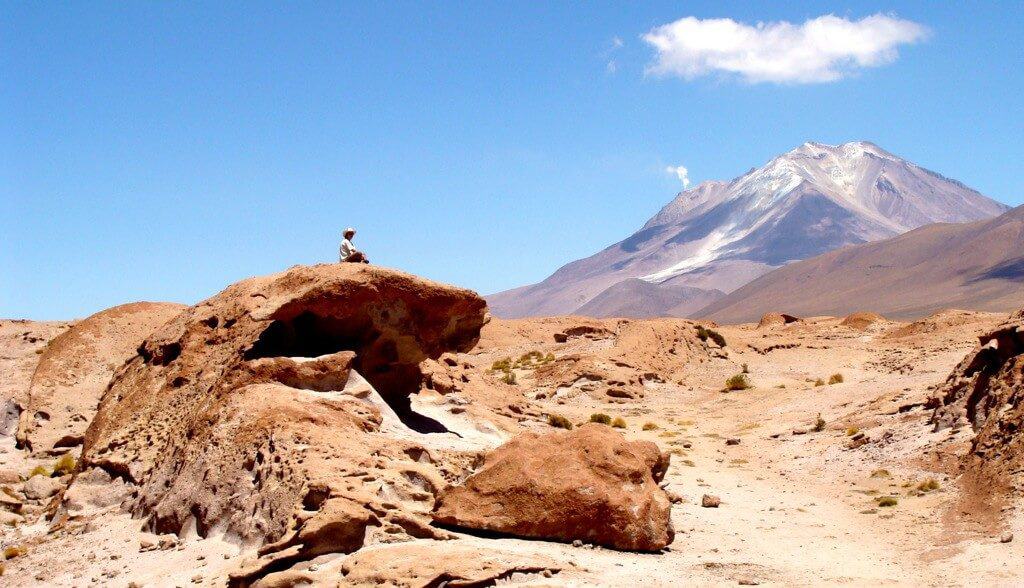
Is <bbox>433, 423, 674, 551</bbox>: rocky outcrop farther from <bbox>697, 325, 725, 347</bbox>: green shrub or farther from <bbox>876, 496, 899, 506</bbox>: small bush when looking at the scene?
<bbox>697, 325, 725, 347</bbox>: green shrub

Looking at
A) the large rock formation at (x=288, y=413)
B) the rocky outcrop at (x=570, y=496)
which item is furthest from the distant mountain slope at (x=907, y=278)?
the rocky outcrop at (x=570, y=496)

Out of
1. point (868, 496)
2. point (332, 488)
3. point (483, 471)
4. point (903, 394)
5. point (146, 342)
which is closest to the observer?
point (332, 488)

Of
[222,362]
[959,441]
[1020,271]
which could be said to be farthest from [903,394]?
[1020,271]

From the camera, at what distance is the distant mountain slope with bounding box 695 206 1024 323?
126 metres

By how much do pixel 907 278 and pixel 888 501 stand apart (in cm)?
14584

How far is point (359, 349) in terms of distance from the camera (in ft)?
45.6

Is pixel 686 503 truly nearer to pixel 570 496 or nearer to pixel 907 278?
pixel 570 496

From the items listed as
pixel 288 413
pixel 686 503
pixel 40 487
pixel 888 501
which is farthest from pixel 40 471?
pixel 888 501

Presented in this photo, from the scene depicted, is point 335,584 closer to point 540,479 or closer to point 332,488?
point 332,488

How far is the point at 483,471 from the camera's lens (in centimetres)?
1020

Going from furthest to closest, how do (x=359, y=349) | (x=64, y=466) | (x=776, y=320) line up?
(x=776, y=320) < (x=64, y=466) < (x=359, y=349)

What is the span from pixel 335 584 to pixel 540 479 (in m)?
2.44

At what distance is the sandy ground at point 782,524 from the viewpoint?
8.94 meters

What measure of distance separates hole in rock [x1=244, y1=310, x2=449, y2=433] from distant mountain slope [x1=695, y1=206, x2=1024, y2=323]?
10340 centimetres
